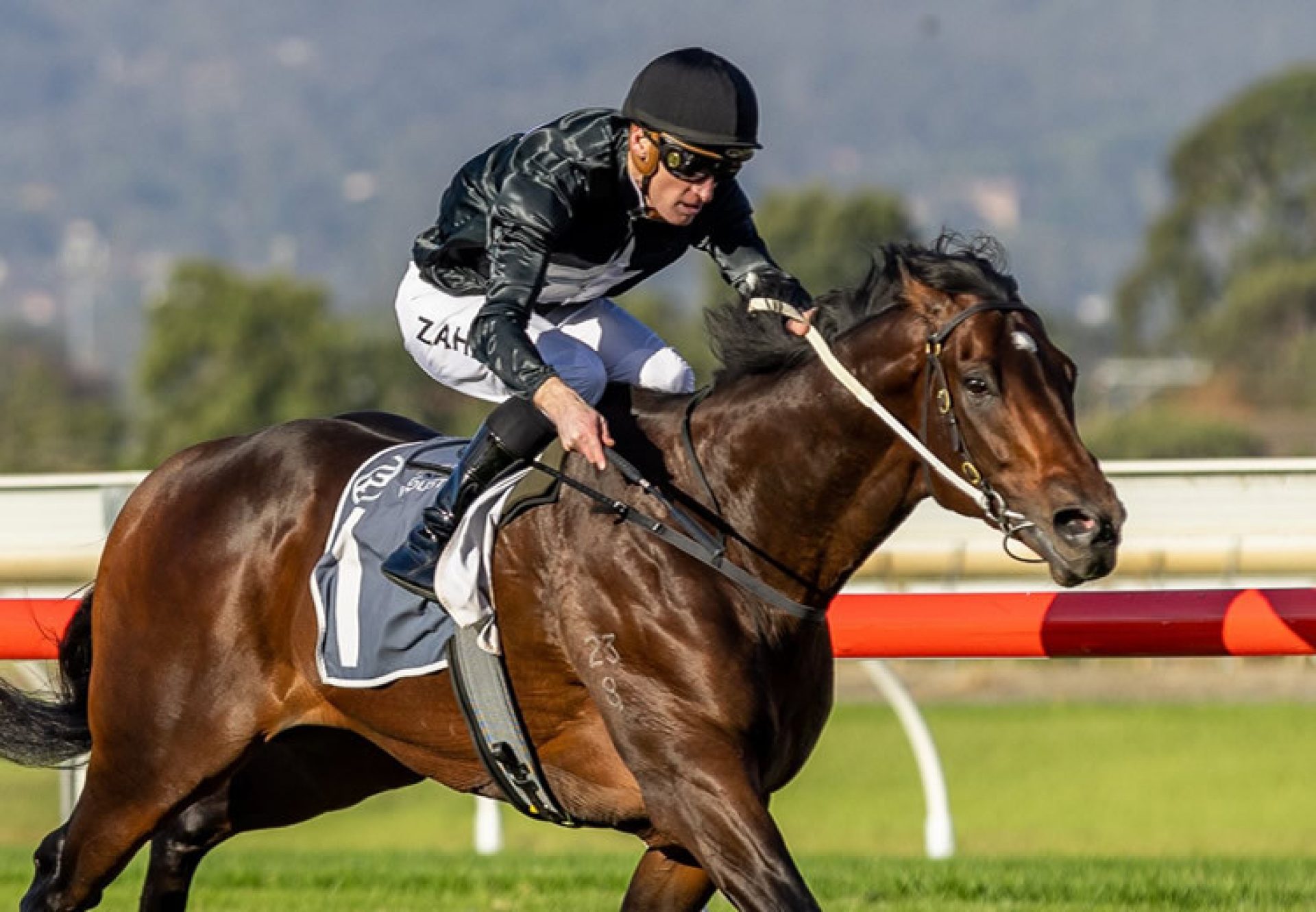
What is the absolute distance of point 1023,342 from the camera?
12.8 feet

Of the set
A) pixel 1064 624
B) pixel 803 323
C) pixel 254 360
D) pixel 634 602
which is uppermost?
pixel 803 323

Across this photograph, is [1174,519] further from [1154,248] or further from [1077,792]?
[1154,248]

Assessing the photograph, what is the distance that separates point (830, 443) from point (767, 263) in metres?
0.56

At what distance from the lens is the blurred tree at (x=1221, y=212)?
283 feet

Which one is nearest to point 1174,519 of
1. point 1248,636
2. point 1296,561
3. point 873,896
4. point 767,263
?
point 1296,561

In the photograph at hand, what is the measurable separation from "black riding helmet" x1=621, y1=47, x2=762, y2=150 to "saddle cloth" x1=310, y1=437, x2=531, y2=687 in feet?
2.49

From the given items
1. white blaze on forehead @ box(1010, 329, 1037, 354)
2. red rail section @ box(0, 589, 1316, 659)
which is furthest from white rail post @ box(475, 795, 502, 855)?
white blaze on forehead @ box(1010, 329, 1037, 354)

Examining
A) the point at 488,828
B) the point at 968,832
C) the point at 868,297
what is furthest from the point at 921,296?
the point at 968,832

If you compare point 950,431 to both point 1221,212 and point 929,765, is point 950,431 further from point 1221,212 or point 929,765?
point 1221,212

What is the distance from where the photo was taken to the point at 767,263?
4.58 m

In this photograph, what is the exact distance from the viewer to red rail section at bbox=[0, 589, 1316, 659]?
5.12 m

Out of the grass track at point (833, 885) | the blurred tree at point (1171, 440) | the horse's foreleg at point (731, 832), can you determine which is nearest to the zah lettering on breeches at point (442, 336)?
the horse's foreleg at point (731, 832)

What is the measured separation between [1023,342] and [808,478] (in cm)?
52

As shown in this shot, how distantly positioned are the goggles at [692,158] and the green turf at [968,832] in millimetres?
2502
